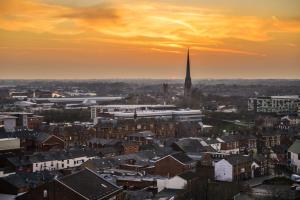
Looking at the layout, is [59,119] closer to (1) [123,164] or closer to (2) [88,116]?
(2) [88,116]

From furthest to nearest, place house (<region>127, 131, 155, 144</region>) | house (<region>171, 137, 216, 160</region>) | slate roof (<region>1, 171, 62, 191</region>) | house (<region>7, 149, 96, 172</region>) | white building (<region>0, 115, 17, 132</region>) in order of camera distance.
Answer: white building (<region>0, 115, 17, 132</region>), house (<region>127, 131, 155, 144</region>), house (<region>171, 137, 216, 160</region>), house (<region>7, 149, 96, 172</region>), slate roof (<region>1, 171, 62, 191</region>)

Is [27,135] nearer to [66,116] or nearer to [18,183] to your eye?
[18,183]

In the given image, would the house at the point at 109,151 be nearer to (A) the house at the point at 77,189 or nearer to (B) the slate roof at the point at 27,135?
(B) the slate roof at the point at 27,135

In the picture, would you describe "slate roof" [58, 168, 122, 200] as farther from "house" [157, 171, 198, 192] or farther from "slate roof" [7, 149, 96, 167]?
"slate roof" [7, 149, 96, 167]

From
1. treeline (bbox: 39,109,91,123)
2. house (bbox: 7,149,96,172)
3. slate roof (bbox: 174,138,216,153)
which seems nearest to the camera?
house (bbox: 7,149,96,172)

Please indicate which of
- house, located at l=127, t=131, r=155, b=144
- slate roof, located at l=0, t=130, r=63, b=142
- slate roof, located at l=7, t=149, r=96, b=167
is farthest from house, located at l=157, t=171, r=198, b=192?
house, located at l=127, t=131, r=155, b=144

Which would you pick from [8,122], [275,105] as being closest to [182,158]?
[8,122]

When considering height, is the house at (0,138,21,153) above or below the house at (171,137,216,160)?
above

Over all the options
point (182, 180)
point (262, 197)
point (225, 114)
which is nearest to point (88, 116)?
point (225, 114)
